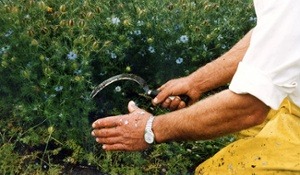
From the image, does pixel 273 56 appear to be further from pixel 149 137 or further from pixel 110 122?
pixel 110 122

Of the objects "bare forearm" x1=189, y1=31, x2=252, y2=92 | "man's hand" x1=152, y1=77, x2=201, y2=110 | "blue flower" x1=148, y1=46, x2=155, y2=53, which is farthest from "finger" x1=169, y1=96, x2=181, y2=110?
"blue flower" x1=148, y1=46, x2=155, y2=53

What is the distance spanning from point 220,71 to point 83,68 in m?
0.60

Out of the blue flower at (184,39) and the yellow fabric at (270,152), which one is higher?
the blue flower at (184,39)

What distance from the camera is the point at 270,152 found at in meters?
1.90

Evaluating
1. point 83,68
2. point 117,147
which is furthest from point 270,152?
point 83,68

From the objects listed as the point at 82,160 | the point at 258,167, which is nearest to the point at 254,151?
the point at 258,167

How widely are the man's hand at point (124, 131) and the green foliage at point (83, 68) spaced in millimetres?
423

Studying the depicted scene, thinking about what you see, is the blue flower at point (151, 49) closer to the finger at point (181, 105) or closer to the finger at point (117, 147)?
the finger at point (181, 105)

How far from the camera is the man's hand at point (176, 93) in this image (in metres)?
2.29

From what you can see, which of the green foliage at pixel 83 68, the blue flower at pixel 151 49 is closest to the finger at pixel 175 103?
the green foliage at pixel 83 68

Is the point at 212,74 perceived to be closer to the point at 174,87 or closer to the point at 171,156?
the point at 174,87

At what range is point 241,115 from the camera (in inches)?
69.3

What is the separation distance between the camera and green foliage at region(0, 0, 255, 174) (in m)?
2.48

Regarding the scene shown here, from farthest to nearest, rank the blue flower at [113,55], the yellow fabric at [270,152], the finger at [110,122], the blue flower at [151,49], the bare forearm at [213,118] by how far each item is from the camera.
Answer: the blue flower at [151,49], the blue flower at [113,55], the finger at [110,122], the yellow fabric at [270,152], the bare forearm at [213,118]
